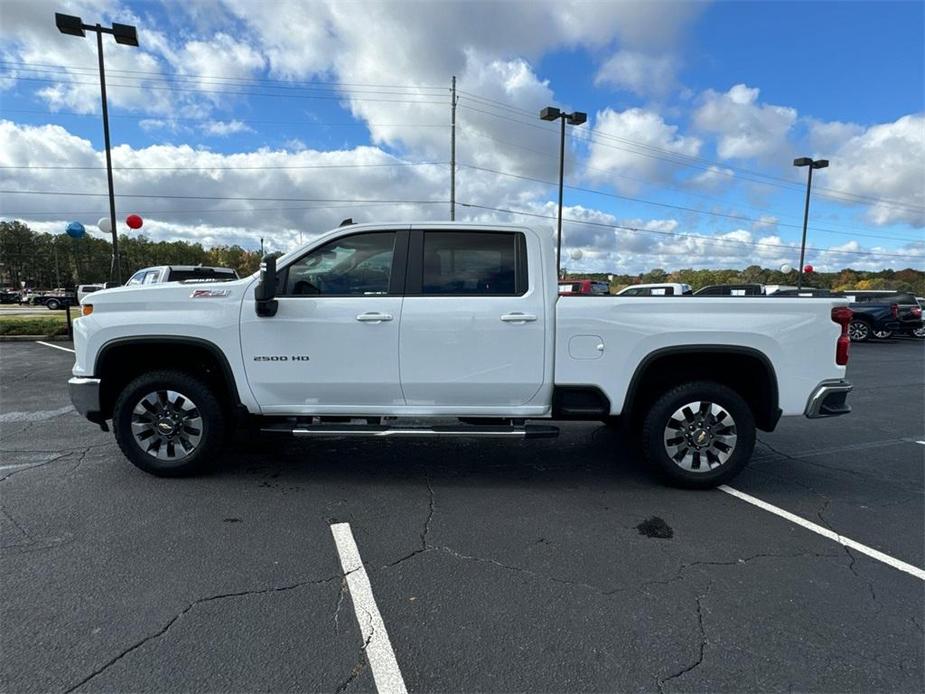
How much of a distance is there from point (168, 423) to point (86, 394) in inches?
25.6

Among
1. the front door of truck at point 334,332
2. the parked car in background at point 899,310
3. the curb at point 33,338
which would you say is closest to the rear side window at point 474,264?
the front door of truck at point 334,332

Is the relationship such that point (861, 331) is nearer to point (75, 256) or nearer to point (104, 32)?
point (104, 32)

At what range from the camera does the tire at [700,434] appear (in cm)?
405

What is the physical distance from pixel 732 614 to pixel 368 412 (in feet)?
8.94

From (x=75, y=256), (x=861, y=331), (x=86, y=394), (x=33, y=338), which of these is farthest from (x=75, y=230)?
(x=75, y=256)

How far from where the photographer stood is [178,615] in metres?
2.54

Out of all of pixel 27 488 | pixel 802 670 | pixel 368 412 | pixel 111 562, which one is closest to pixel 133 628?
pixel 111 562

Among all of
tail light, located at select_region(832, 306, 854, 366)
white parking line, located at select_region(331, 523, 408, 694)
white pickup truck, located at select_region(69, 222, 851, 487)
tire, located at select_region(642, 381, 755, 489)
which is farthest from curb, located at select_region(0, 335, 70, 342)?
tail light, located at select_region(832, 306, 854, 366)

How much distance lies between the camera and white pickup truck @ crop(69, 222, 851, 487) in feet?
13.0

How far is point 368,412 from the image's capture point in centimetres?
415

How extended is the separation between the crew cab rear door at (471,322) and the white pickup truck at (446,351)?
1 centimetres

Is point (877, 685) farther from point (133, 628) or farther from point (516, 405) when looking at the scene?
point (133, 628)

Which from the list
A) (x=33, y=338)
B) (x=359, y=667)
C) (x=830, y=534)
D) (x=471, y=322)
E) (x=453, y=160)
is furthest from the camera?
(x=453, y=160)

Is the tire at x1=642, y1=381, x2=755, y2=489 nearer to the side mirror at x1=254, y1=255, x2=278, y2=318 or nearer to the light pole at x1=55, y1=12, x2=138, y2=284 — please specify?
the side mirror at x1=254, y1=255, x2=278, y2=318
